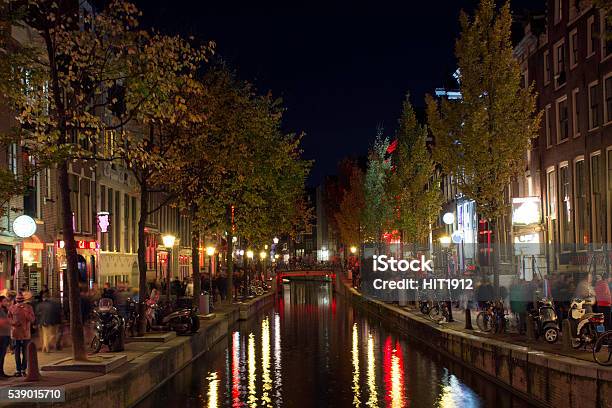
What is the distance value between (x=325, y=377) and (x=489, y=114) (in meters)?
11.3

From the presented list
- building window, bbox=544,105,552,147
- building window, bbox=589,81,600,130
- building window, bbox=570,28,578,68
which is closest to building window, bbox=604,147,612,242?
building window, bbox=589,81,600,130

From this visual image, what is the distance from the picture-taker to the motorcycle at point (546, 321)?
75.8 feet

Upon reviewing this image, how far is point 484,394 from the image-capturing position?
20.6 m

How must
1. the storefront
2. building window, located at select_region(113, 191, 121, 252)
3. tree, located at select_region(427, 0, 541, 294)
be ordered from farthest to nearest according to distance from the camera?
building window, located at select_region(113, 191, 121, 252) < the storefront < tree, located at select_region(427, 0, 541, 294)

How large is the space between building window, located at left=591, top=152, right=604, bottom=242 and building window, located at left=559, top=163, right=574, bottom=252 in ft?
9.57

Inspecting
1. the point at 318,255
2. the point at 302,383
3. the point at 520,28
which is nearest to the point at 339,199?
the point at 520,28

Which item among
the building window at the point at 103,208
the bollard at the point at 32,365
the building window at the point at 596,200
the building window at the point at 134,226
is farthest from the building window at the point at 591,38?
the building window at the point at 134,226

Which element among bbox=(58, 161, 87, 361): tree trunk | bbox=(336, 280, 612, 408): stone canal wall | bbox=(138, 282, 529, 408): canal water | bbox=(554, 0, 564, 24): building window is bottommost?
bbox=(138, 282, 529, 408): canal water

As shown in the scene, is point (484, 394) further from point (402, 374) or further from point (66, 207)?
point (66, 207)

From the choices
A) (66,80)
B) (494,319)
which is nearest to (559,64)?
(494,319)

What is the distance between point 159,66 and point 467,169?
13.8m

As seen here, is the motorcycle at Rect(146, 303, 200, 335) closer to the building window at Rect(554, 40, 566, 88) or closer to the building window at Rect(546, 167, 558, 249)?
the building window at Rect(546, 167, 558, 249)

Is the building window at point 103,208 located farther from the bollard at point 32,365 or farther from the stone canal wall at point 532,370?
the bollard at point 32,365

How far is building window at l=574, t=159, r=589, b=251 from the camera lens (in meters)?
39.3
